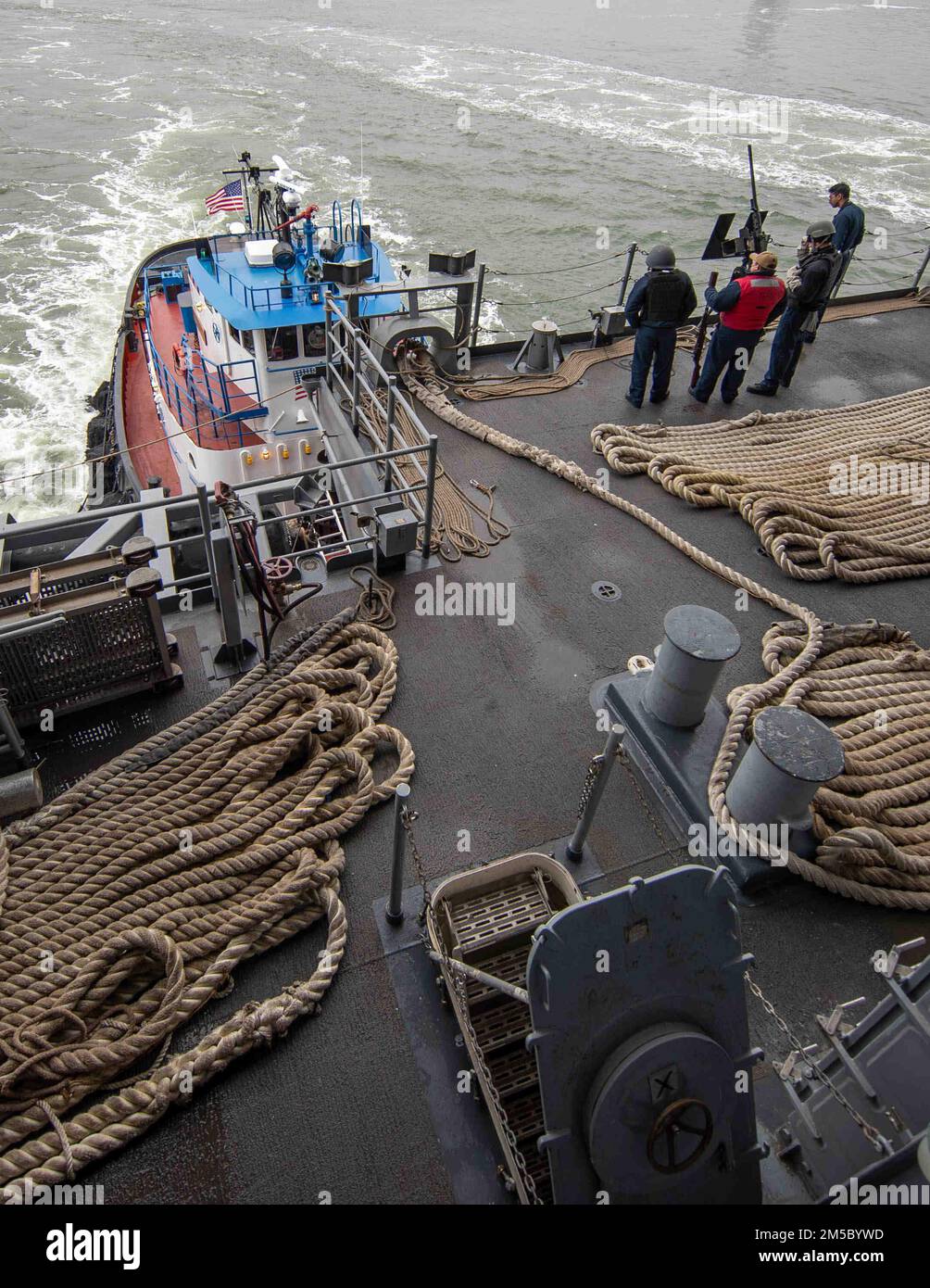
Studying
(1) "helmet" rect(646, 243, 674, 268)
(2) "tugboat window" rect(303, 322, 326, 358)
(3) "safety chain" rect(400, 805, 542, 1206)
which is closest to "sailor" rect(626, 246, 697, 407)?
(1) "helmet" rect(646, 243, 674, 268)

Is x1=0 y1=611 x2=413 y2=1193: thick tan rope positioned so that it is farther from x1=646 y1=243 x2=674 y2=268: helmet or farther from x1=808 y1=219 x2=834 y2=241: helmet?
x1=808 y1=219 x2=834 y2=241: helmet

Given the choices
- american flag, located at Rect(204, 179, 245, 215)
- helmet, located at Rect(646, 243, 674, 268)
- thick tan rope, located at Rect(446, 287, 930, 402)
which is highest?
helmet, located at Rect(646, 243, 674, 268)

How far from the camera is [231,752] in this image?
4.67 m

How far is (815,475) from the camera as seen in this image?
733 centimetres

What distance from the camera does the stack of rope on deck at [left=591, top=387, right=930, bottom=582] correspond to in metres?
6.59

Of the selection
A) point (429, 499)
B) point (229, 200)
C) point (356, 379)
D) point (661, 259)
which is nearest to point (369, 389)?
point (356, 379)

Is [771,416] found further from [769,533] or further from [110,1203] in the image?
[110,1203]

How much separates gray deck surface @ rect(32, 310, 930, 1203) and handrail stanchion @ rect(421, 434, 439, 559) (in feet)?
1.06

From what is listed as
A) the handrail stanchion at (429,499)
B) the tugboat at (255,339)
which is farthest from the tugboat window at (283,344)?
the handrail stanchion at (429,499)

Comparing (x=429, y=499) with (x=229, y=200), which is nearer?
(x=429, y=499)

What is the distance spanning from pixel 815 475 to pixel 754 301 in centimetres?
176

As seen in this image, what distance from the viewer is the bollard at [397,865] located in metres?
3.37

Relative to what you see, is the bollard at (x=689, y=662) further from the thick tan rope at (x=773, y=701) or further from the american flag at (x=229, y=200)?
the american flag at (x=229, y=200)

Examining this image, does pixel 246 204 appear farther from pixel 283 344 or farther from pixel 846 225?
pixel 846 225
